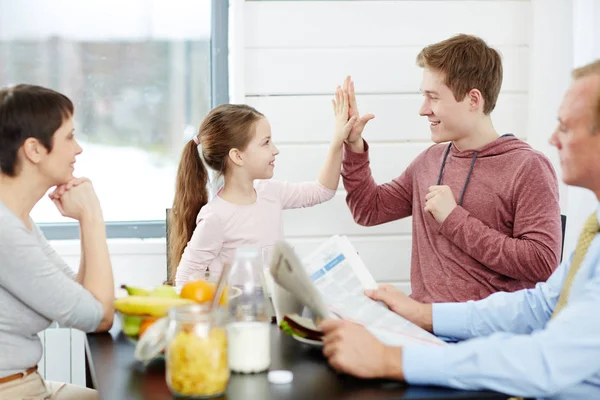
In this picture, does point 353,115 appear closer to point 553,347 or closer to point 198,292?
point 198,292

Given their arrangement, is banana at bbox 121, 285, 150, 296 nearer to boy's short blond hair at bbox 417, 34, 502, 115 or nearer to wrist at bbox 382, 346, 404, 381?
wrist at bbox 382, 346, 404, 381

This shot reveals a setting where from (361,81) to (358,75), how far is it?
0.08 ft

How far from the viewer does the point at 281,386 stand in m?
1.28

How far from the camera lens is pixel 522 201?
2.10 metres

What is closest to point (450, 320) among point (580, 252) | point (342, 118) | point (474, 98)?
point (580, 252)

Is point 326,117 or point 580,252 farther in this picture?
point 326,117

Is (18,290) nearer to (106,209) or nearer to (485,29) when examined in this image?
(106,209)

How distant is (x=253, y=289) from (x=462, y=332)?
1.75 ft

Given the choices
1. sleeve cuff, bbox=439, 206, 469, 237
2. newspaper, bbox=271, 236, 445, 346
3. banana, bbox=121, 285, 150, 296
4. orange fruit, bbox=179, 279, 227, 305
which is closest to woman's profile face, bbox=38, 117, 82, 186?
banana, bbox=121, 285, 150, 296

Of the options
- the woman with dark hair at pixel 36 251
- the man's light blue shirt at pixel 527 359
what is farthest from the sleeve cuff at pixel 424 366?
the woman with dark hair at pixel 36 251

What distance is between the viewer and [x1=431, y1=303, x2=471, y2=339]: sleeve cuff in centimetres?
167

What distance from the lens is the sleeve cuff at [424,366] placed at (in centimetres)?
129

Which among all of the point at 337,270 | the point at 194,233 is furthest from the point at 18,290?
the point at 194,233

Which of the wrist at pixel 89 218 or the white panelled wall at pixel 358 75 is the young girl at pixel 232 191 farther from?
the wrist at pixel 89 218
